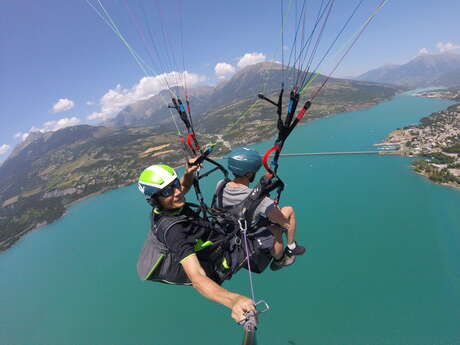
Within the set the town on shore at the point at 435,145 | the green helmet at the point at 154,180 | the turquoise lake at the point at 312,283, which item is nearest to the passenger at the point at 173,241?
the green helmet at the point at 154,180

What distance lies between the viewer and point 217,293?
4.29 ft

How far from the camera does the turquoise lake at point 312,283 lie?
1767 cm

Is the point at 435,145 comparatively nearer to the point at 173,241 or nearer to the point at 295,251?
the point at 295,251

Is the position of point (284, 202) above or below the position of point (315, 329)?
above

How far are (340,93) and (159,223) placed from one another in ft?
414

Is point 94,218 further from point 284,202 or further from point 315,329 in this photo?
point 315,329

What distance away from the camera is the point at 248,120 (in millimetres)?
84312

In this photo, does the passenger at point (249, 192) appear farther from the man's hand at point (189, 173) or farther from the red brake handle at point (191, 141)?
the red brake handle at point (191, 141)

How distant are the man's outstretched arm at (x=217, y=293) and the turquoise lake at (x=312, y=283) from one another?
65.9 feet

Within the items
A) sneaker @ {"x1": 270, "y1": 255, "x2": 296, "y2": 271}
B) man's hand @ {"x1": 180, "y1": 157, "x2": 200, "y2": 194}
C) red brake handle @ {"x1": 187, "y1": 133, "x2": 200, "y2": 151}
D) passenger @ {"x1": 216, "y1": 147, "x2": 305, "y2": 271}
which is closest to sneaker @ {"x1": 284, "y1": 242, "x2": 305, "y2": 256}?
sneaker @ {"x1": 270, "y1": 255, "x2": 296, "y2": 271}

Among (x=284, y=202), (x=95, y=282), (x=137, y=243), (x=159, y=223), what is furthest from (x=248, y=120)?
(x=159, y=223)

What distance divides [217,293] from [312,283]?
74.0 feet

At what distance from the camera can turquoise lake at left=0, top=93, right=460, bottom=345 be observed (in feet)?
58.0

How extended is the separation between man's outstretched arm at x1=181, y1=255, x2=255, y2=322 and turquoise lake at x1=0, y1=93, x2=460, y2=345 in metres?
20.1
